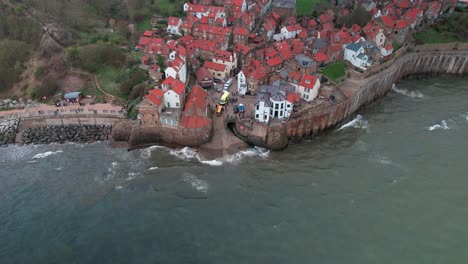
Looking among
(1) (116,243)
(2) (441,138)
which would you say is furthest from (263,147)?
(2) (441,138)

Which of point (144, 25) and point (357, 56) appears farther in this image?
point (144, 25)

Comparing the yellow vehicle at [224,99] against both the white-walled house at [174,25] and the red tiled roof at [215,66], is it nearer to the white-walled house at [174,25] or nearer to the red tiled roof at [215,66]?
the red tiled roof at [215,66]

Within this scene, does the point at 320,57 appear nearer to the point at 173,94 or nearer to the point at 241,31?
the point at 241,31

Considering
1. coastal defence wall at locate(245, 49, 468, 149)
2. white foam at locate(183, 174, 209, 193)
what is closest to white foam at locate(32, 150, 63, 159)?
white foam at locate(183, 174, 209, 193)

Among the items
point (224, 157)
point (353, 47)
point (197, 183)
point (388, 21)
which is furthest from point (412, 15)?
point (197, 183)

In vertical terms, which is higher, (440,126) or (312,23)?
(312,23)

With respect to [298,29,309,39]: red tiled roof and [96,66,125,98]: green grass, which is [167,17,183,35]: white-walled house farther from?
[298,29,309,39]: red tiled roof
